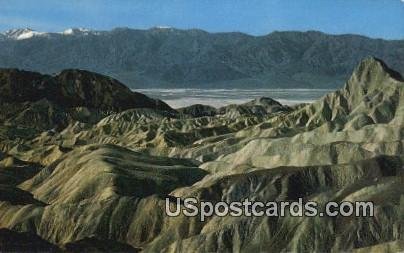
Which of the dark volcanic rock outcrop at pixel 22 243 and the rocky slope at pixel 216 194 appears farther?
the dark volcanic rock outcrop at pixel 22 243

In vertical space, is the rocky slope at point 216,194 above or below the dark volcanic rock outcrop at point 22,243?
above

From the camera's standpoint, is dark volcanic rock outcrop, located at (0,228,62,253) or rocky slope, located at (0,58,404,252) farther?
dark volcanic rock outcrop, located at (0,228,62,253)

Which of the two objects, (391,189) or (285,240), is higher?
(391,189)

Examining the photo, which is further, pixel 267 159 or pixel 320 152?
pixel 267 159

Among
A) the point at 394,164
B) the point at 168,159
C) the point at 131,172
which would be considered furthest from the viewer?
the point at 168,159

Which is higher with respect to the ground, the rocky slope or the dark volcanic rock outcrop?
the rocky slope

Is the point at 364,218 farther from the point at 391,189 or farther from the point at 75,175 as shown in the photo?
the point at 75,175

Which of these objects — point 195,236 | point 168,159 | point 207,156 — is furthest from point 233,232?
point 207,156

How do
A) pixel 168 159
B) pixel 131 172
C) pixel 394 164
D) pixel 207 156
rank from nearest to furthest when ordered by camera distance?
pixel 394 164 → pixel 131 172 → pixel 168 159 → pixel 207 156

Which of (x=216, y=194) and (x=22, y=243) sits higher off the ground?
(x=216, y=194)

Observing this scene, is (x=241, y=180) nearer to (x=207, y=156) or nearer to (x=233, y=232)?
(x=233, y=232)

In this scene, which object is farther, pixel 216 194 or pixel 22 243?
pixel 216 194
